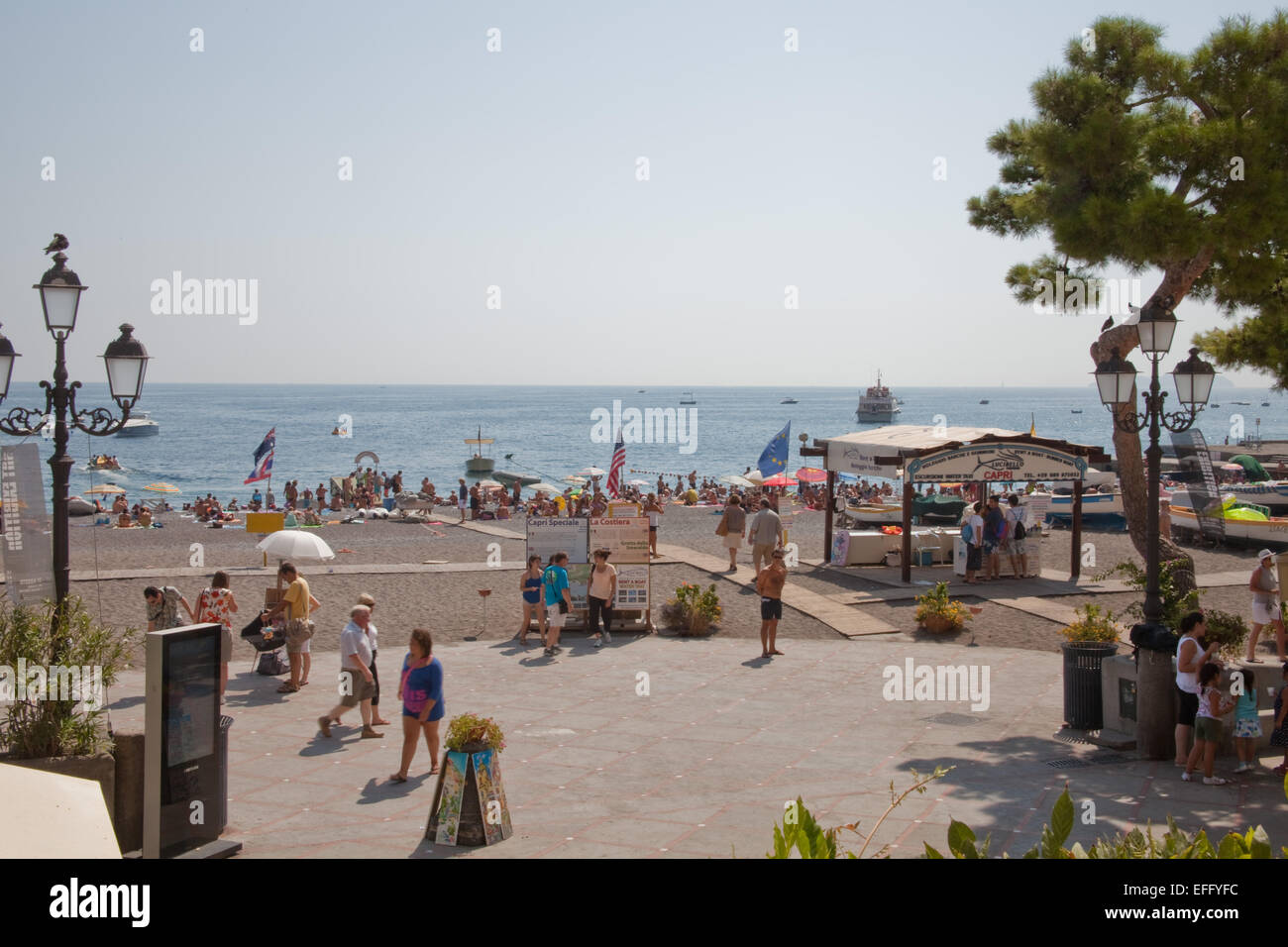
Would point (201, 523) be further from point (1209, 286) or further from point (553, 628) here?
point (1209, 286)

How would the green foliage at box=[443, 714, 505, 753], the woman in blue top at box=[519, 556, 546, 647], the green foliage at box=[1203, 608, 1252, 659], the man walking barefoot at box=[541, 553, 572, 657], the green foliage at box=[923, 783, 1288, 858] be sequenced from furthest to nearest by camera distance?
the woman in blue top at box=[519, 556, 546, 647], the man walking barefoot at box=[541, 553, 572, 657], the green foliage at box=[1203, 608, 1252, 659], the green foliage at box=[443, 714, 505, 753], the green foliage at box=[923, 783, 1288, 858]

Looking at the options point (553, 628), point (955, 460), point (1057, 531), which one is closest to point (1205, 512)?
point (1057, 531)

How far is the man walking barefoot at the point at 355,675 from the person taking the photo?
10.7 m

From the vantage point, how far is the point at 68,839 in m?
4.38

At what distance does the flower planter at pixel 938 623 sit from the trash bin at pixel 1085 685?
512 centimetres

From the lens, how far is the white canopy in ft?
68.4

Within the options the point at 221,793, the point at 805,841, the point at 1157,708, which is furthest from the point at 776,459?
the point at 805,841

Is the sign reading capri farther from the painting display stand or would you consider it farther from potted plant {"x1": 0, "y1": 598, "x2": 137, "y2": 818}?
potted plant {"x1": 0, "y1": 598, "x2": 137, "y2": 818}

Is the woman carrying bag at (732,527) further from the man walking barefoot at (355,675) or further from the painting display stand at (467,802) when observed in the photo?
the painting display stand at (467,802)

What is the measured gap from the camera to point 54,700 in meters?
7.72

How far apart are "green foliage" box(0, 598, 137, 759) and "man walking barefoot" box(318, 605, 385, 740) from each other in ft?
8.51

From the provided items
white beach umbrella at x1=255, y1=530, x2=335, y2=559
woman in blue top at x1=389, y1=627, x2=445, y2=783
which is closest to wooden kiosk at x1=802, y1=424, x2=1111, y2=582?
white beach umbrella at x1=255, y1=530, x2=335, y2=559
